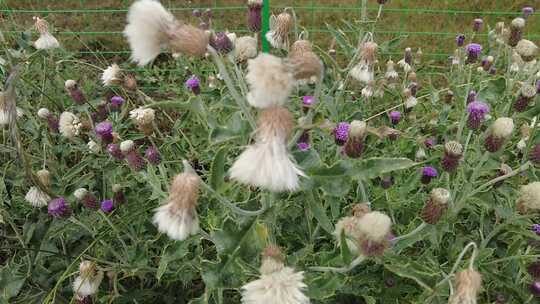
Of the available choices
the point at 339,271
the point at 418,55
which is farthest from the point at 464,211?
the point at 418,55

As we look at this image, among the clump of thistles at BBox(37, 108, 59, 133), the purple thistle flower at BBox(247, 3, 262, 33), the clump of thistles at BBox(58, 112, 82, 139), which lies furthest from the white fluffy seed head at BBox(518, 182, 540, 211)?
the clump of thistles at BBox(37, 108, 59, 133)

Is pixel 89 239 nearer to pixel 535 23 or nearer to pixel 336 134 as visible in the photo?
pixel 336 134

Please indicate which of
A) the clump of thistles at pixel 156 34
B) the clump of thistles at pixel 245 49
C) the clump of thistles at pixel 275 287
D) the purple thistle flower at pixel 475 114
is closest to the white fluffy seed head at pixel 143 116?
the clump of thistles at pixel 245 49

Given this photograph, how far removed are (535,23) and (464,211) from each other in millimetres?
3737

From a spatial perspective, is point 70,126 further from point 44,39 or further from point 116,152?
point 44,39

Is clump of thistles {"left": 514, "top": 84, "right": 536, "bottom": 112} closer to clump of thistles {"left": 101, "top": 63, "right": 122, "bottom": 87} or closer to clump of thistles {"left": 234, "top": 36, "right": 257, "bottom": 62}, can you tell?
clump of thistles {"left": 234, "top": 36, "right": 257, "bottom": 62}

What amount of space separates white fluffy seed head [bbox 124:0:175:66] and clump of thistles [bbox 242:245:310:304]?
2.09ft

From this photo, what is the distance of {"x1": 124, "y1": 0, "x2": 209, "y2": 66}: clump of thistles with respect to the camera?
1.27 meters

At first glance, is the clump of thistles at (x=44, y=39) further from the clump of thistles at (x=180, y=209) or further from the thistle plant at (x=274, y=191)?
the clump of thistles at (x=180, y=209)

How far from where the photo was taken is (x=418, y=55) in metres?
3.53

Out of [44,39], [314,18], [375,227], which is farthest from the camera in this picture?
[314,18]

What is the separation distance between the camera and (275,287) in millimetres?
1284

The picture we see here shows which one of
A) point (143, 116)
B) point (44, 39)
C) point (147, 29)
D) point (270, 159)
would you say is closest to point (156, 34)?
point (147, 29)

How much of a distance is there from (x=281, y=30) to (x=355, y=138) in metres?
0.75
